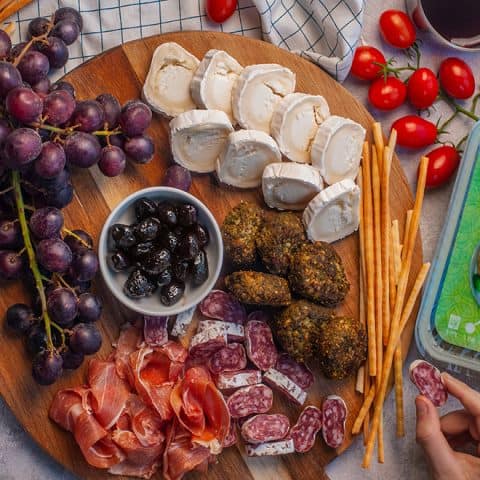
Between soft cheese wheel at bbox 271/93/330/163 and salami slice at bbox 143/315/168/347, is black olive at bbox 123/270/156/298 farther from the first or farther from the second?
soft cheese wheel at bbox 271/93/330/163

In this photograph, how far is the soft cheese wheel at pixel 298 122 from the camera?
5.16 feet

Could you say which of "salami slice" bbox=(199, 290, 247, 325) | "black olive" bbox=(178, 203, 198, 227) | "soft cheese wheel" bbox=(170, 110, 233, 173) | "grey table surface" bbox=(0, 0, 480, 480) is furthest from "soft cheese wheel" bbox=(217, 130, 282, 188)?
"grey table surface" bbox=(0, 0, 480, 480)

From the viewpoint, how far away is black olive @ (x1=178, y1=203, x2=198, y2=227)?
58.5 inches

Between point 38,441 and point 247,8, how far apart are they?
1092mm

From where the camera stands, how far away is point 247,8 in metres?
1.72

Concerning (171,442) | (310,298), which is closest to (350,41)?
(310,298)

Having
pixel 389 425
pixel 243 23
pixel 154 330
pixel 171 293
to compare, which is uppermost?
pixel 243 23

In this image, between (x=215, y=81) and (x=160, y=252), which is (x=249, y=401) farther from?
(x=215, y=81)

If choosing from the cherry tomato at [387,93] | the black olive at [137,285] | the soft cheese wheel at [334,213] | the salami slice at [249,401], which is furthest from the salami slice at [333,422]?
the cherry tomato at [387,93]

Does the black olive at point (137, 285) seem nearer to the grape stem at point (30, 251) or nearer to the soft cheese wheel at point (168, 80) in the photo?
the grape stem at point (30, 251)

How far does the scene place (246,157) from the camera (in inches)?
61.7

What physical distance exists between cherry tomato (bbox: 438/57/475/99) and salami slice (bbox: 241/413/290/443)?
885mm

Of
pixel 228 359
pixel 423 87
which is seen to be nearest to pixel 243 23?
pixel 423 87

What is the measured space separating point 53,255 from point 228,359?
454mm
